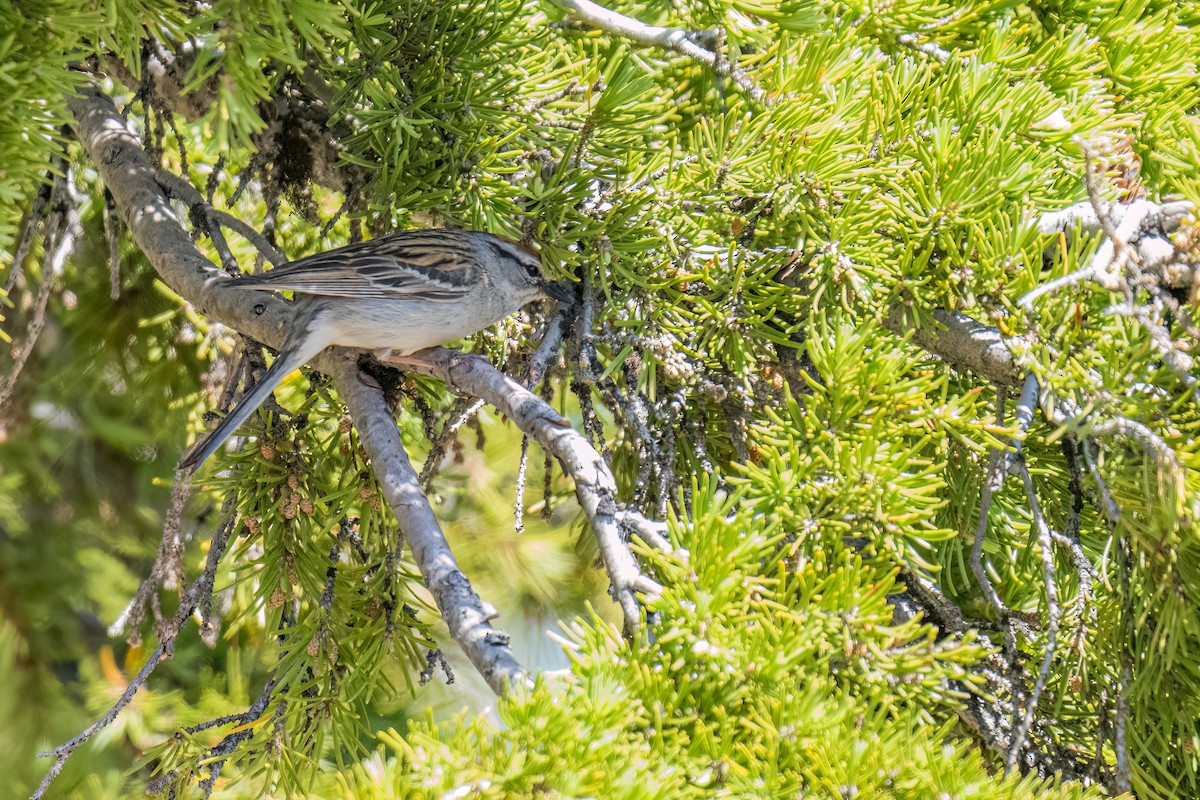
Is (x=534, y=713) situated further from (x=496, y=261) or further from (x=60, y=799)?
(x=60, y=799)

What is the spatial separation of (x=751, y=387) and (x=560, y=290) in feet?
2.98

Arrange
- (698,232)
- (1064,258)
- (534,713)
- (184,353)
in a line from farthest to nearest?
(184,353)
(698,232)
(1064,258)
(534,713)

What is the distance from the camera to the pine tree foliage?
1.11 m

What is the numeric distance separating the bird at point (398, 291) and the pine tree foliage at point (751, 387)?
0.15m

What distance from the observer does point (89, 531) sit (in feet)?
12.2

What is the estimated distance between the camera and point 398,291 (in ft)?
10.0

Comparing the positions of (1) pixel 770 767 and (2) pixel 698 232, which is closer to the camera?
(1) pixel 770 767

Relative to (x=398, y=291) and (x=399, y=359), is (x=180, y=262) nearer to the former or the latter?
(x=399, y=359)

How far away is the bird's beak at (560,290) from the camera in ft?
7.85

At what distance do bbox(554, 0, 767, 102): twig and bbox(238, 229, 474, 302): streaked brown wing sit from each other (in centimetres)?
117

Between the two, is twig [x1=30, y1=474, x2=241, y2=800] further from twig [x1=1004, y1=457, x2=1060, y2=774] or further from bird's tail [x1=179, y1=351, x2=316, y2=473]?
twig [x1=1004, y1=457, x2=1060, y2=774]

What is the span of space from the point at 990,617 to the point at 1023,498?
0.39 metres

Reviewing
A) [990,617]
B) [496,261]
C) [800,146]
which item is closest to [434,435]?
[496,261]

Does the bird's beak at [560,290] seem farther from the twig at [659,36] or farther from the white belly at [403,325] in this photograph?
the twig at [659,36]
